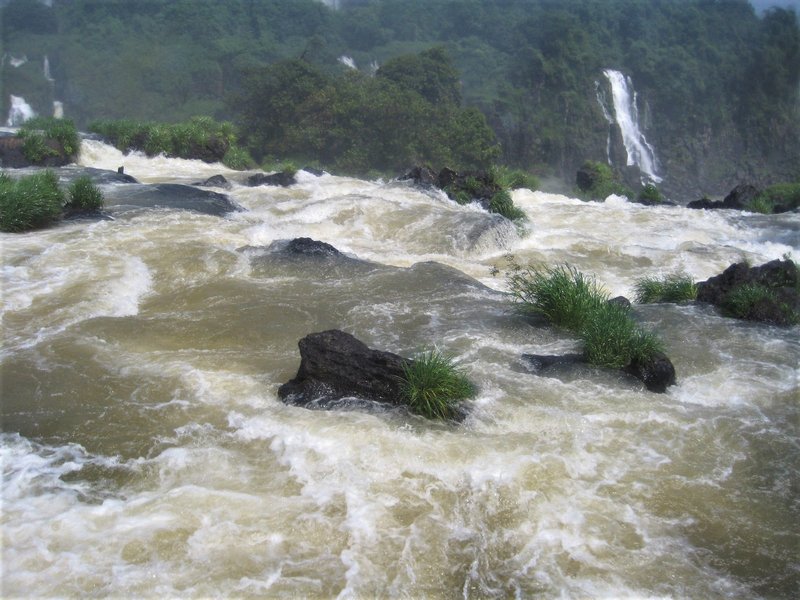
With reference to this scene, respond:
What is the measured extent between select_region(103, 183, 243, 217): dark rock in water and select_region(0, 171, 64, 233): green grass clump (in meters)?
1.42

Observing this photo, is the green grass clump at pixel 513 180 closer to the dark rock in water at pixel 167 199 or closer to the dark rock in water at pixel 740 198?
the dark rock in water at pixel 740 198

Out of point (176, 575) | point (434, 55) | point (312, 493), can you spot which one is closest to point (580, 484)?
point (312, 493)

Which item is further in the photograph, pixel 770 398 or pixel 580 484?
pixel 770 398

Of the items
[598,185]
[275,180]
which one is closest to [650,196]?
[598,185]

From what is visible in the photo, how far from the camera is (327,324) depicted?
891 centimetres

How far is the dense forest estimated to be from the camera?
41.7 metres

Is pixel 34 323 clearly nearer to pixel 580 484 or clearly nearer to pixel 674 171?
pixel 580 484

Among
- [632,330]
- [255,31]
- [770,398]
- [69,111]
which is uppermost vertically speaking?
[255,31]

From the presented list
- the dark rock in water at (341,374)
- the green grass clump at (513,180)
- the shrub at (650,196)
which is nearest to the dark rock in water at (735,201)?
the shrub at (650,196)

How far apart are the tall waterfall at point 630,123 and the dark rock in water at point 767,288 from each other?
4157 cm

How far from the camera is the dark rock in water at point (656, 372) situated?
7.18 m

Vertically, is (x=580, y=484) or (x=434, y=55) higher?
(x=434, y=55)

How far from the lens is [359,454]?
5.59 m

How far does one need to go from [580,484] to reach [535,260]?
8790 mm
